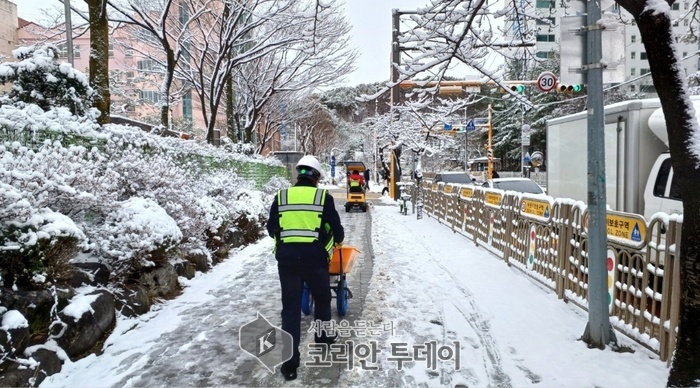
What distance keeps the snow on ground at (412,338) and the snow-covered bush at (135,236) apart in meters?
0.70

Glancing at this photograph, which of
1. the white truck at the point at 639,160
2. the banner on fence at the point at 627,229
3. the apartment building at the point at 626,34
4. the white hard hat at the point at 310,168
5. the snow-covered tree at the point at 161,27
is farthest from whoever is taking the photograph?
the snow-covered tree at the point at 161,27

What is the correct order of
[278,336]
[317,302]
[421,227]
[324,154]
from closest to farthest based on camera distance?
1. [317,302]
2. [278,336]
3. [421,227]
4. [324,154]

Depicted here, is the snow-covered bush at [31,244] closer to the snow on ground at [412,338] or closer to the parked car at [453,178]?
the snow on ground at [412,338]

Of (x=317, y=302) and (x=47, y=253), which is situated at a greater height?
(x=47, y=253)

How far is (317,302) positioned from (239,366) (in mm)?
915

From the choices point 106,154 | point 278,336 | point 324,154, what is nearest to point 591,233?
point 278,336

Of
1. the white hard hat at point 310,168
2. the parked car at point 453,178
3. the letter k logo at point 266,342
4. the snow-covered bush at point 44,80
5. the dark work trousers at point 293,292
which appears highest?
the snow-covered bush at point 44,80

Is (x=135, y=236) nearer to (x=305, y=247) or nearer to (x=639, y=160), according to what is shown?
(x=305, y=247)

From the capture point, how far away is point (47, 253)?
159 inches

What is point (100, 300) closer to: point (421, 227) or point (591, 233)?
point (591, 233)

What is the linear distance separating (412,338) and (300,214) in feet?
6.34

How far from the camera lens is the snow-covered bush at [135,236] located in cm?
539

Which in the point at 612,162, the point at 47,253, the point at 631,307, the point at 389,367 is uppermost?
the point at 612,162

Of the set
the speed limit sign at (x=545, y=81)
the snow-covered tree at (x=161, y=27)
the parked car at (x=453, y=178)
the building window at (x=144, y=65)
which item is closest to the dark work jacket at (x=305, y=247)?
the snow-covered tree at (x=161, y=27)
